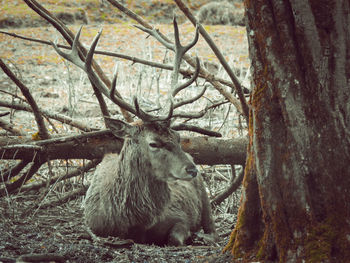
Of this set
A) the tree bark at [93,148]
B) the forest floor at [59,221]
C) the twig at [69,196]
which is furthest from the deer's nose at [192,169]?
the twig at [69,196]

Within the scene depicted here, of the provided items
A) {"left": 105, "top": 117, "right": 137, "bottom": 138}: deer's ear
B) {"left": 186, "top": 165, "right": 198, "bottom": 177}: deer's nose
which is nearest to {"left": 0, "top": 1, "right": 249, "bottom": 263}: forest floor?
{"left": 186, "top": 165, "right": 198, "bottom": 177}: deer's nose

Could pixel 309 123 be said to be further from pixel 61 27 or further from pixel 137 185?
pixel 61 27

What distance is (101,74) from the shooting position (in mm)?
6148

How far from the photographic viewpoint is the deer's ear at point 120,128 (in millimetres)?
4918

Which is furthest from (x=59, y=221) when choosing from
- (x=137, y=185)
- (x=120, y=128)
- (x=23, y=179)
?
(x=120, y=128)

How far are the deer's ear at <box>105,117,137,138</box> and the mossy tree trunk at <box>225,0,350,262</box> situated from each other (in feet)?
7.14

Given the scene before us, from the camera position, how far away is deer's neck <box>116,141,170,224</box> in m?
4.96

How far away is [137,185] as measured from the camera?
5.00 m

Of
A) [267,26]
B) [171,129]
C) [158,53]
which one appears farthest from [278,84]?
[158,53]

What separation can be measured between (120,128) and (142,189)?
64 cm

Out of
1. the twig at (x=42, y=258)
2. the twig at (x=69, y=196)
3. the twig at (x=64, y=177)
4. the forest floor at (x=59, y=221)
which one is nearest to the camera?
the twig at (x=42, y=258)

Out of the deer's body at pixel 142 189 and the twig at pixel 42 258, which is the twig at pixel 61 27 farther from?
the twig at pixel 42 258

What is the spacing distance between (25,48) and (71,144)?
1038 cm

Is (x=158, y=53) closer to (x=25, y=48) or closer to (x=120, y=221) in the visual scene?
(x=25, y=48)
